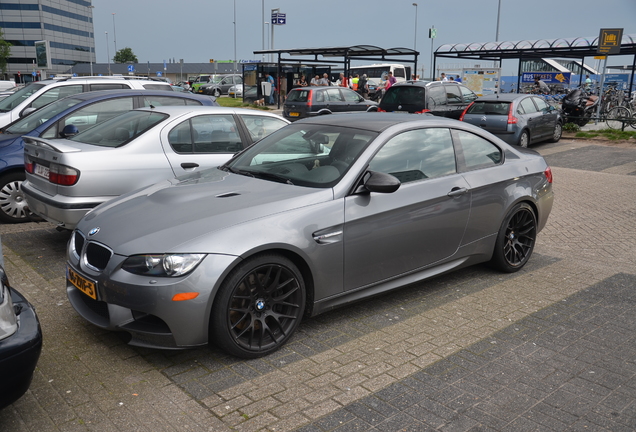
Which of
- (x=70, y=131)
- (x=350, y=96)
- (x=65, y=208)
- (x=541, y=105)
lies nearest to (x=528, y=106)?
(x=541, y=105)

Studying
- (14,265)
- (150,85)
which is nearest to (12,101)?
(150,85)

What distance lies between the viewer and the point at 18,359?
109 inches

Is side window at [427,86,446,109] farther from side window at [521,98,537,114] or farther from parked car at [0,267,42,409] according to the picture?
parked car at [0,267,42,409]

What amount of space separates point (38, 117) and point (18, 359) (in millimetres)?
6588

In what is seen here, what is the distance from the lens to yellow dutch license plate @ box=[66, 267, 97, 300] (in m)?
3.82

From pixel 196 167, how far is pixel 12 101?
8.23 m

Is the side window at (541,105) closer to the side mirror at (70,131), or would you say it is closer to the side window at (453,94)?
the side window at (453,94)

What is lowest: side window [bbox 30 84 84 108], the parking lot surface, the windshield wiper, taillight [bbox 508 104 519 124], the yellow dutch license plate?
the parking lot surface

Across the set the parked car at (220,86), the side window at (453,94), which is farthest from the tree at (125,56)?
the side window at (453,94)

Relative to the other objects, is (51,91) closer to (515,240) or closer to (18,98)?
(18,98)

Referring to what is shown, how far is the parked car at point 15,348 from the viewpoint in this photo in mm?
2717

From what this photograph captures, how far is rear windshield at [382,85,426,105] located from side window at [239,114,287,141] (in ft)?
34.4

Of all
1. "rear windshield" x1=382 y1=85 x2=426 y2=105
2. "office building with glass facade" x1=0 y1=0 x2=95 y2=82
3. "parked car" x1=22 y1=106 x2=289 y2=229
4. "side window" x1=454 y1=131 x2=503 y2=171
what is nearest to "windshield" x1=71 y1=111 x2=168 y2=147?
"parked car" x1=22 y1=106 x2=289 y2=229

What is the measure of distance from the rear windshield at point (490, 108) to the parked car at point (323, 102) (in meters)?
4.82
